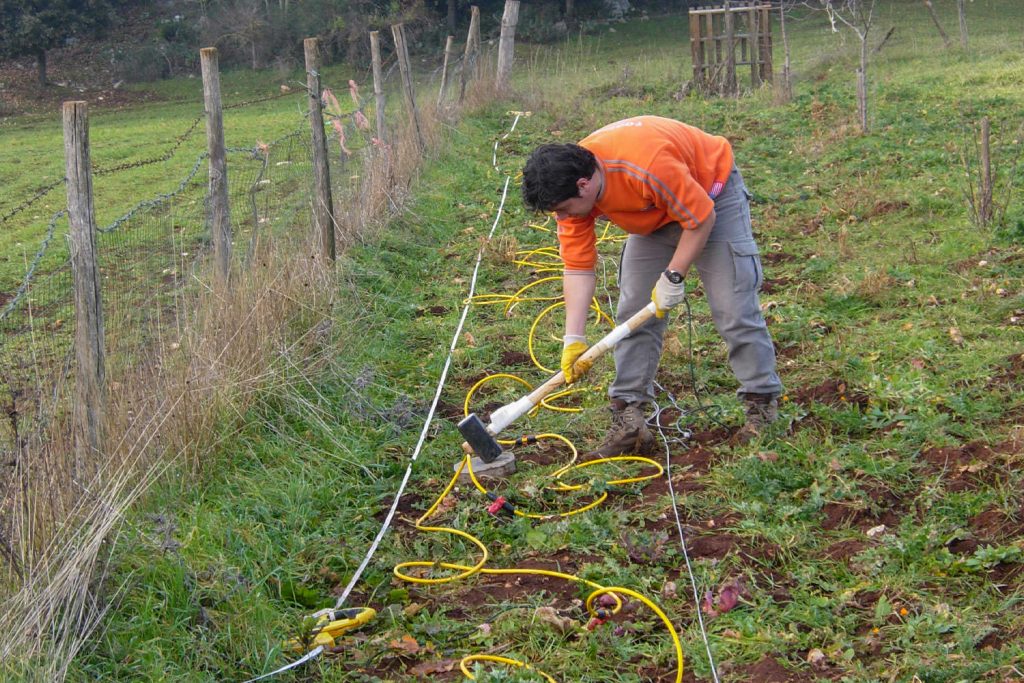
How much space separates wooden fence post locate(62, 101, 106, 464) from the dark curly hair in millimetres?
1646

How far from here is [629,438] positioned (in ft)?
15.9

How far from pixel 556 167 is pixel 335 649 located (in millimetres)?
1911

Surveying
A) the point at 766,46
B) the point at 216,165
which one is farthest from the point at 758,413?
the point at 766,46

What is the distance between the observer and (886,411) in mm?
4766

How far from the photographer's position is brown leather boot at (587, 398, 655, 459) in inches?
191

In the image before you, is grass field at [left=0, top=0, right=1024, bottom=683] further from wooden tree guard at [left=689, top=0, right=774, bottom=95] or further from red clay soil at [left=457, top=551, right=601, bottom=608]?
wooden tree guard at [left=689, top=0, right=774, bottom=95]

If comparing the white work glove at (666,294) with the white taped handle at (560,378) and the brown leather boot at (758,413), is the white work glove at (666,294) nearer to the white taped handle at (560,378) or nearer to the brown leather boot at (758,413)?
the white taped handle at (560,378)

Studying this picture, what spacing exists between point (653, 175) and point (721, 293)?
72cm

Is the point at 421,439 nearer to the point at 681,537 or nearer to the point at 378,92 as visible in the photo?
the point at 681,537

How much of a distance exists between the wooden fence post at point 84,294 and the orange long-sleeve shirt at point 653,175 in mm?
1886

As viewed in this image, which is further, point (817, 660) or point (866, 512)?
point (866, 512)

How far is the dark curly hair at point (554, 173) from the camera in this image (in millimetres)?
4023

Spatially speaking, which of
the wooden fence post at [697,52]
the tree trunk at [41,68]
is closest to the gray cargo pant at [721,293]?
the wooden fence post at [697,52]

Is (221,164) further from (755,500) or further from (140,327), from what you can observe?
(755,500)
